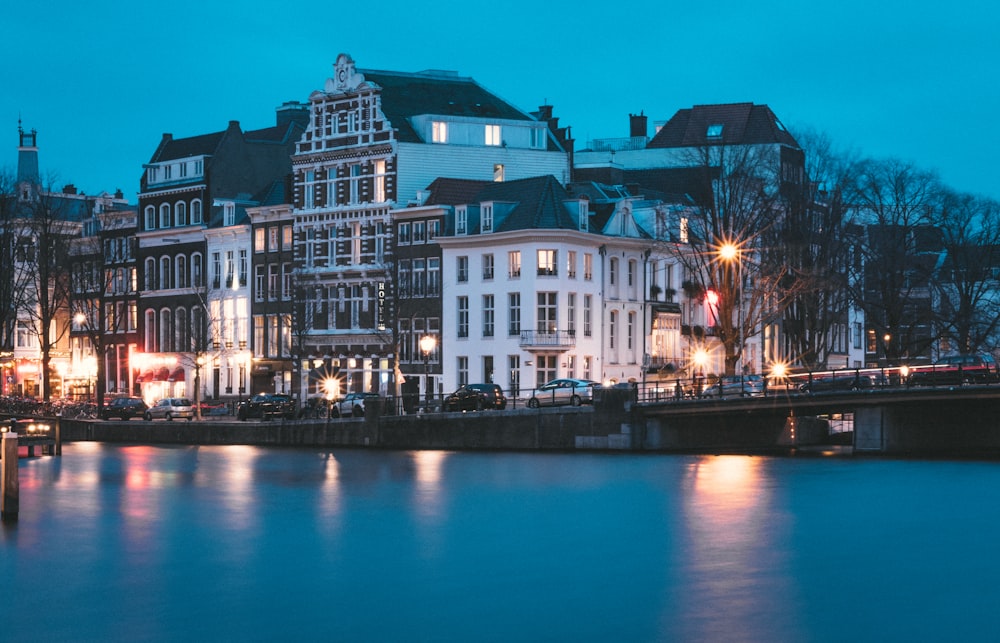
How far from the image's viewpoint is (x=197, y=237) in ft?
400

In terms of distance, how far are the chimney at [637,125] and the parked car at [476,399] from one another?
5197 cm

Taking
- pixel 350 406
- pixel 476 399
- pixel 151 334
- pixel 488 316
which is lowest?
pixel 350 406

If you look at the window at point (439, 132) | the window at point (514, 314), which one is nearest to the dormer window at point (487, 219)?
the window at point (514, 314)

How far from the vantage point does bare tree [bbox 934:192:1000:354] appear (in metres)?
99.3

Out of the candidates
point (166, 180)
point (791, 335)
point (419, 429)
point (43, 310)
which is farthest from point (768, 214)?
point (166, 180)

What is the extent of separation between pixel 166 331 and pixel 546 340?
37453mm

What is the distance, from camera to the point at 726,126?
123188 mm

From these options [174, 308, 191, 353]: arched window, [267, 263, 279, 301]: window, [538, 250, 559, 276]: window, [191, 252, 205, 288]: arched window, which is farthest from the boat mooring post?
[191, 252, 205, 288]: arched window

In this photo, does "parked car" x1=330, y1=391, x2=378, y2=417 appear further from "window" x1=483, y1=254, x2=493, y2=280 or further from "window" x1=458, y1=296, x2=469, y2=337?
"window" x1=483, y1=254, x2=493, y2=280

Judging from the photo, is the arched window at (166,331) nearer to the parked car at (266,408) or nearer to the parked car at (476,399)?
the parked car at (266,408)

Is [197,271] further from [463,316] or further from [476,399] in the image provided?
[476,399]

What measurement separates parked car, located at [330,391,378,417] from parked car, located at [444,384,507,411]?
6323mm

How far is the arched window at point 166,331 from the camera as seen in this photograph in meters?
124

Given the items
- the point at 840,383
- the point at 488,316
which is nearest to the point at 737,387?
the point at 840,383
